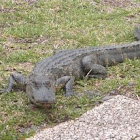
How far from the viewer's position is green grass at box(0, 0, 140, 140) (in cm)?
586

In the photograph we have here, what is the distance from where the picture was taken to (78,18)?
1015 centimetres

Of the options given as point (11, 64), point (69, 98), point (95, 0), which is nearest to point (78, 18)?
point (95, 0)

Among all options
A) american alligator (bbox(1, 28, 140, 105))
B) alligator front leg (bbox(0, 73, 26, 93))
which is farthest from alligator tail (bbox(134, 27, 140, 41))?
alligator front leg (bbox(0, 73, 26, 93))

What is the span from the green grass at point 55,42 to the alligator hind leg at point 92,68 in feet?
0.38

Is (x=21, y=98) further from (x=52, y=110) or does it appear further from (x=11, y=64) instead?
(x=11, y=64)

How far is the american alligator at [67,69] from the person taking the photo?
6.09 m

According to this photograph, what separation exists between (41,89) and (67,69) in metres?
1.10

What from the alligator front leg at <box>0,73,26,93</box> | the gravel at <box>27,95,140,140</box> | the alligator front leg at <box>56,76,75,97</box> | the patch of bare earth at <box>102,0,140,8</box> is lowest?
the gravel at <box>27,95,140,140</box>

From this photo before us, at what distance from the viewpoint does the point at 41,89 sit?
6.04 meters

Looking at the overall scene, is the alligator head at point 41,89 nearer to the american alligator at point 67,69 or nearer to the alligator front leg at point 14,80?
the american alligator at point 67,69

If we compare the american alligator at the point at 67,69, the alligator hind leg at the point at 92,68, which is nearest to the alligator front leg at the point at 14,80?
the american alligator at the point at 67,69

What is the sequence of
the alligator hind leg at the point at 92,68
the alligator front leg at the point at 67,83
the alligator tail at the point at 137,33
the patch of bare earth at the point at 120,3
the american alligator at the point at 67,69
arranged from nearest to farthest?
1. the american alligator at the point at 67,69
2. the alligator front leg at the point at 67,83
3. the alligator hind leg at the point at 92,68
4. the alligator tail at the point at 137,33
5. the patch of bare earth at the point at 120,3

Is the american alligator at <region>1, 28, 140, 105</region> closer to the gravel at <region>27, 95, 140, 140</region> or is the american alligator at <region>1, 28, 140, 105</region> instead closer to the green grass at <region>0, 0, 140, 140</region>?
the green grass at <region>0, 0, 140, 140</region>

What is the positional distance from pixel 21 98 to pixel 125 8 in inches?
217
